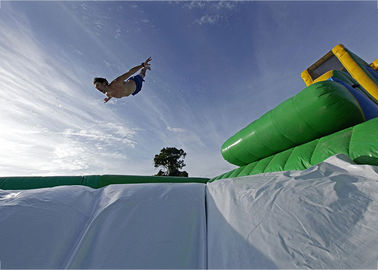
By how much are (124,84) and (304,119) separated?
2.25m

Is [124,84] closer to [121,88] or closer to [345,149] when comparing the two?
[121,88]

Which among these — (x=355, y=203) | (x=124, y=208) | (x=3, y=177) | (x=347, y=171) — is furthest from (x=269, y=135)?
(x=3, y=177)

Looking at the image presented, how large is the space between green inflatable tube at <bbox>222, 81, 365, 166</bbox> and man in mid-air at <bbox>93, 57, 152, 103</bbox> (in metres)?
1.76

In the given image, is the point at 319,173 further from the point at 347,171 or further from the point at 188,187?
the point at 188,187

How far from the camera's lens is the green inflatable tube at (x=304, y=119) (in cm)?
112

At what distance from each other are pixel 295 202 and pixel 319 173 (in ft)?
0.83

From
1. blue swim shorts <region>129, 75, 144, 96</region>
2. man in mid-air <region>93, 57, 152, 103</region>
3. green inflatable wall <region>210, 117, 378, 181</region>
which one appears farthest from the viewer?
blue swim shorts <region>129, 75, 144, 96</region>

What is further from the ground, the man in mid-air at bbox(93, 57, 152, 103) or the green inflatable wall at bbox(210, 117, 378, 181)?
the man in mid-air at bbox(93, 57, 152, 103)

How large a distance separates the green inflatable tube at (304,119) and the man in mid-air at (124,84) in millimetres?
1759

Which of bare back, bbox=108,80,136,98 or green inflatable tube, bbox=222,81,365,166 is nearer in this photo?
green inflatable tube, bbox=222,81,365,166

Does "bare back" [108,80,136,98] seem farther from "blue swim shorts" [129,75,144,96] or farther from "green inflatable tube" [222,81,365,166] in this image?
"green inflatable tube" [222,81,365,166]

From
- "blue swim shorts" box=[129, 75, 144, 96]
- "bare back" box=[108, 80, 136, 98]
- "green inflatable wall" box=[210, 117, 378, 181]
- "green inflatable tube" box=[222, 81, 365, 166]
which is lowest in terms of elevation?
"green inflatable wall" box=[210, 117, 378, 181]

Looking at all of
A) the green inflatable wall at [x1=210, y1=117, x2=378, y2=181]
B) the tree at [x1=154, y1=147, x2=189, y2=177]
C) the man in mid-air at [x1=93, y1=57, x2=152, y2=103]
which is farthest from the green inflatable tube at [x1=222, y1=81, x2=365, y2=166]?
the tree at [x1=154, y1=147, x2=189, y2=177]

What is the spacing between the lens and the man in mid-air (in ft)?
7.30
